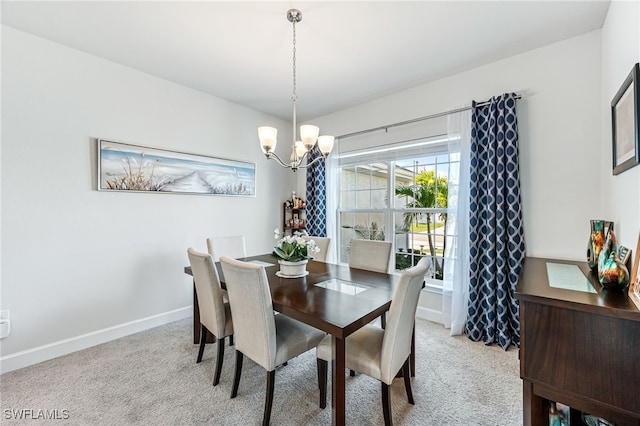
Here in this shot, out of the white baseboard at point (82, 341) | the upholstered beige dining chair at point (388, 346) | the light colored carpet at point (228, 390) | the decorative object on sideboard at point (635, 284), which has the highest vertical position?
the decorative object on sideboard at point (635, 284)

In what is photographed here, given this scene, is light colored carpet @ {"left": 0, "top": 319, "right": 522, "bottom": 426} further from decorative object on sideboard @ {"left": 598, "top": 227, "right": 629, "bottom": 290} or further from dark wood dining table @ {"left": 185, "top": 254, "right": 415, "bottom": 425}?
decorative object on sideboard @ {"left": 598, "top": 227, "right": 629, "bottom": 290}

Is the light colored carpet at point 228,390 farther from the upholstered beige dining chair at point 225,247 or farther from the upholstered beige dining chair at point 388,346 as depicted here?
the upholstered beige dining chair at point 225,247

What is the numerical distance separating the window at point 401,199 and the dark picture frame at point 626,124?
48.7 inches

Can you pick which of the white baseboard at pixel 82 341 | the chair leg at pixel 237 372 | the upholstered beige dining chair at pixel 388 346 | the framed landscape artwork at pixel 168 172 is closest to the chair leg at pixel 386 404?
the upholstered beige dining chair at pixel 388 346

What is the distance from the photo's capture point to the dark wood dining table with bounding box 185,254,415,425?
4.61 ft

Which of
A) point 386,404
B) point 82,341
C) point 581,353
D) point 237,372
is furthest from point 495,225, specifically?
point 82,341

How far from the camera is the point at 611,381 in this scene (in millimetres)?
1045

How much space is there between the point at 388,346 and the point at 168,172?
2846 millimetres

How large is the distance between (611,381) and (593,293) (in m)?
0.36

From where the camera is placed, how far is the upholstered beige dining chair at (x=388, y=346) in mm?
1456

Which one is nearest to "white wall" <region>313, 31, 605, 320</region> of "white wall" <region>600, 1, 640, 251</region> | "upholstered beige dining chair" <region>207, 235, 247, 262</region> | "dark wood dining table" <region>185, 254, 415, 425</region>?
"white wall" <region>600, 1, 640, 251</region>

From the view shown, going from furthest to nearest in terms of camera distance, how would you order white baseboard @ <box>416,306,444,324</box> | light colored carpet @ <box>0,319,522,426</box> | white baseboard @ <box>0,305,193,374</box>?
white baseboard @ <box>416,306,444,324</box>
white baseboard @ <box>0,305,193,374</box>
light colored carpet @ <box>0,319,522,426</box>

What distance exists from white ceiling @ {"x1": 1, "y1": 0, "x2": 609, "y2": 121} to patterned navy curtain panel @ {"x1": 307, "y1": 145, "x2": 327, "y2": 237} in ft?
4.19

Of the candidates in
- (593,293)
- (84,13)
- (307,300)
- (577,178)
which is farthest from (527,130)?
(84,13)
